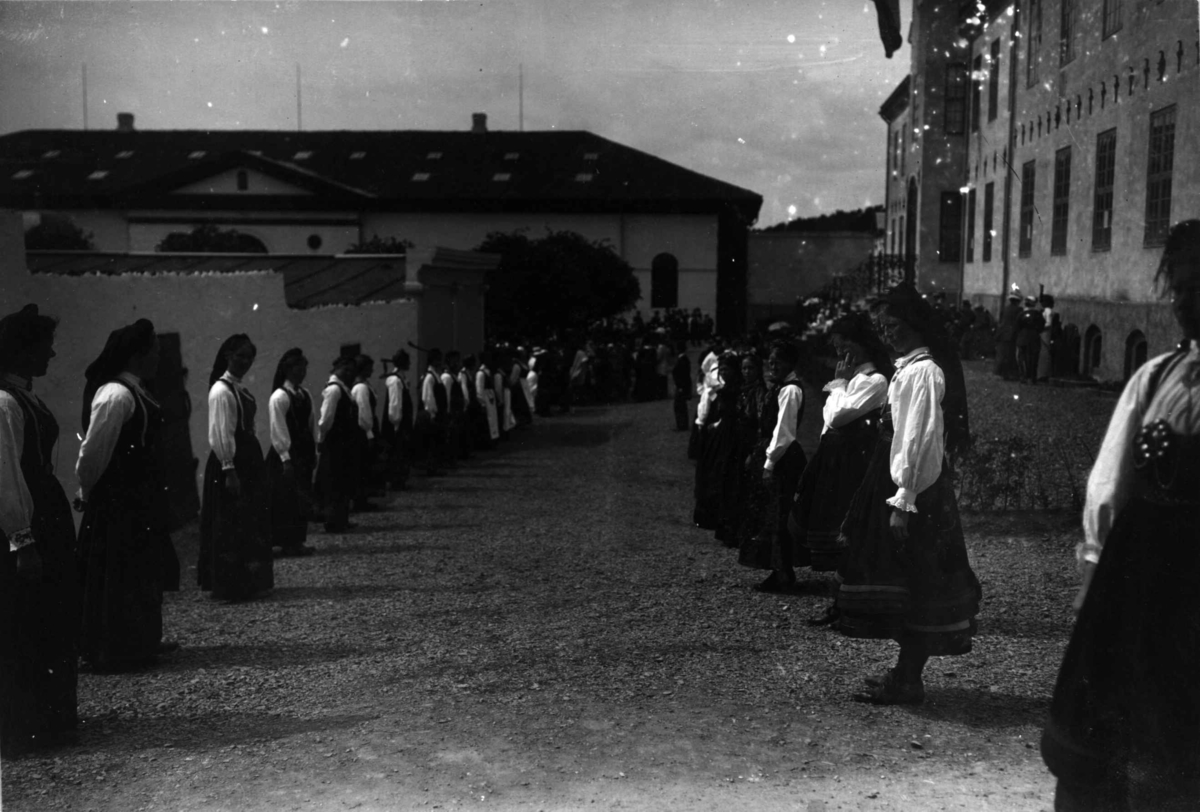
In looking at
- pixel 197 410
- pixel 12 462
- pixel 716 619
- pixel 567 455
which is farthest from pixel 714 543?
pixel 567 455

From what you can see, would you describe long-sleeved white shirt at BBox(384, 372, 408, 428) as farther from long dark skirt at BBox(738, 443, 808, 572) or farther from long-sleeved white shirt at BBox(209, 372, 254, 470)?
long dark skirt at BBox(738, 443, 808, 572)

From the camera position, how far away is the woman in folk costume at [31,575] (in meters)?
4.77

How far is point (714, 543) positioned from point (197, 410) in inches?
206

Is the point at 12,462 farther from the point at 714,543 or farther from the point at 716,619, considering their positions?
the point at 714,543

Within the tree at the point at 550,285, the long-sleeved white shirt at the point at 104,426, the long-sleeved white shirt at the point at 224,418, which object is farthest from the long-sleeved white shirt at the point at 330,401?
the tree at the point at 550,285

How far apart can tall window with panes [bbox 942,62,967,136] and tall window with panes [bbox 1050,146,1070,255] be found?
1.97 ft

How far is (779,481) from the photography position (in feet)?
25.3

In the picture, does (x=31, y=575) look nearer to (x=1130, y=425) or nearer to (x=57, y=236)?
(x=1130, y=425)

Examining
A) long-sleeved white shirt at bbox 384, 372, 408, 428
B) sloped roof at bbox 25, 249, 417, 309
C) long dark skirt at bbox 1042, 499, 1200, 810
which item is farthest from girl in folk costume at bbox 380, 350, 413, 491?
long dark skirt at bbox 1042, 499, 1200, 810

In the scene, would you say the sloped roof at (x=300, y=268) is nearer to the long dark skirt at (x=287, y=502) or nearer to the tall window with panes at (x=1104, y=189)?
the long dark skirt at (x=287, y=502)

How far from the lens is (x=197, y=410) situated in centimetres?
1102

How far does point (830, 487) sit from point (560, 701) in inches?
78.9

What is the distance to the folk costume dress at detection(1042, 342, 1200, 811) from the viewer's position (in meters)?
3.42

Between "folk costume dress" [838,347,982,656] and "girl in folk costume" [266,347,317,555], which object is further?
"girl in folk costume" [266,347,317,555]
